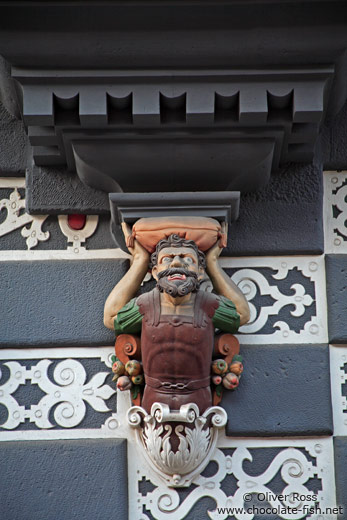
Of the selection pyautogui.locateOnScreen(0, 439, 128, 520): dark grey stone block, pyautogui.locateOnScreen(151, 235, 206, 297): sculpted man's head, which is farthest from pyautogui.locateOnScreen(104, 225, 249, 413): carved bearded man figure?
pyautogui.locateOnScreen(0, 439, 128, 520): dark grey stone block

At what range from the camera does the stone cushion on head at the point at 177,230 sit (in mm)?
2674

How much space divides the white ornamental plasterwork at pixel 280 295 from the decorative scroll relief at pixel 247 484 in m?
0.30

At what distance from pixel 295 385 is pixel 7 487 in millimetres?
872

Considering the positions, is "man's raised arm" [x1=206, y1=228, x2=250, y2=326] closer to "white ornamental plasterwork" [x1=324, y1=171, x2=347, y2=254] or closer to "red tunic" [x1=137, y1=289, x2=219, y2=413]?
"red tunic" [x1=137, y1=289, x2=219, y2=413]

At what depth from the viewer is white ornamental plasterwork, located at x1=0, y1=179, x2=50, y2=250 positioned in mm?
2848

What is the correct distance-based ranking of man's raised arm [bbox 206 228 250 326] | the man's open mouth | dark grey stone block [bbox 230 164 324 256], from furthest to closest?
dark grey stone block [bbox 230 164 324 256], man's raised arm [bbox 206 228 250 326], the man's open mouth

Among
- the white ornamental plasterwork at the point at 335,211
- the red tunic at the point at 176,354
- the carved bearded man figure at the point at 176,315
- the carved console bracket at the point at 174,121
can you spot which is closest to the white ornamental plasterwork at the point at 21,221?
the carved console bracket at the point at 174,121

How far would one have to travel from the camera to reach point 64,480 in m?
2.63

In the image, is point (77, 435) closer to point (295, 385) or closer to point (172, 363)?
point (172, 363)

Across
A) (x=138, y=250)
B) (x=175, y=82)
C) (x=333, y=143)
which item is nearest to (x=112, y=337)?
(x=138, y=250)

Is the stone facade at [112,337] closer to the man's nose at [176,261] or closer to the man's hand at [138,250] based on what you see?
the man's hand at [138,250]

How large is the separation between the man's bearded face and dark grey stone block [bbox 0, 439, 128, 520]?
0.47 metres

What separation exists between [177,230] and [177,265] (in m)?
0.13

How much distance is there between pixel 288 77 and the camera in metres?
2.57
